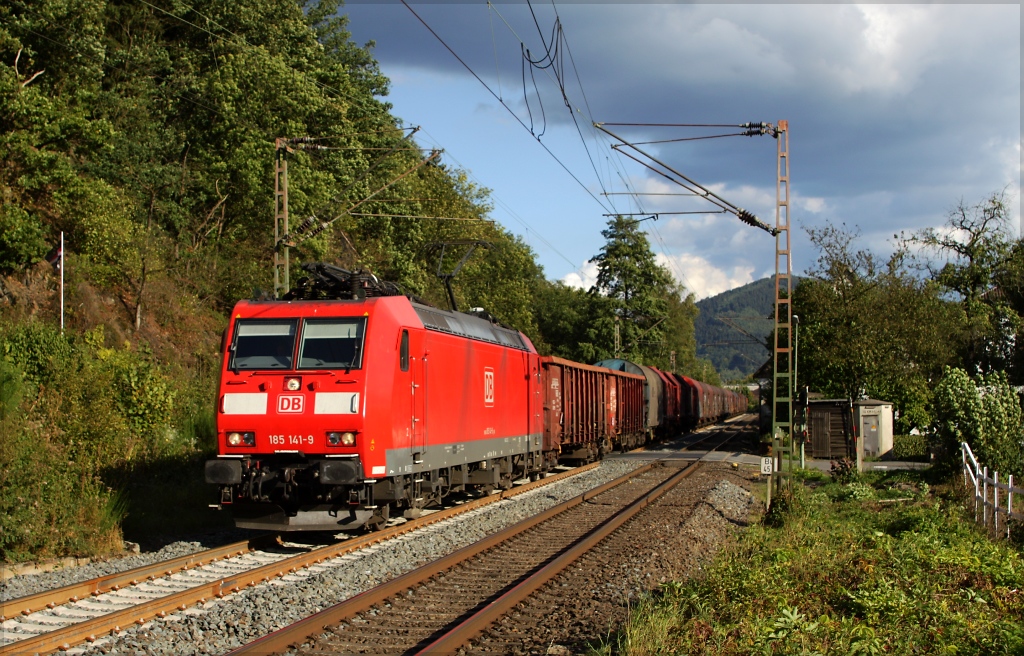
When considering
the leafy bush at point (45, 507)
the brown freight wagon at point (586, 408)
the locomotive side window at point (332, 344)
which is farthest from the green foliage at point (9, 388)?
the brown freight wagon at point (586, 408)

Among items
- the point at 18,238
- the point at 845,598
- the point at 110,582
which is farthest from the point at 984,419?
the point at 18,238

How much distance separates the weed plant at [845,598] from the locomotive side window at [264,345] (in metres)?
5.90

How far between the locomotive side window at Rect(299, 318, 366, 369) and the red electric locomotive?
0.04ft

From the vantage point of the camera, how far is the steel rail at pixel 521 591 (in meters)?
7.44

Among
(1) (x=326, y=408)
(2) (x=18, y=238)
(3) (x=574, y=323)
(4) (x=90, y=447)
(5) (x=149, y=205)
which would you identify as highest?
(5) (x=149, y=205)

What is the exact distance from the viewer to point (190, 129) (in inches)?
1341

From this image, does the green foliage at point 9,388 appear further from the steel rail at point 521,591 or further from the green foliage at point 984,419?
the green foliage at point 984,419

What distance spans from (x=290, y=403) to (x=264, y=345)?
1.00 meters

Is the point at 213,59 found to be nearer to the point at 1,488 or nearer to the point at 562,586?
the point at 1,488

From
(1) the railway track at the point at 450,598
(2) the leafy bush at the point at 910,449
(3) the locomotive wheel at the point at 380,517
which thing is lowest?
(2) the leafy bush at the point at 910,449

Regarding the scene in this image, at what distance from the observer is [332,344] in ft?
39.9

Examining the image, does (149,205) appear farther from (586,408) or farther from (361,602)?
(361,602)

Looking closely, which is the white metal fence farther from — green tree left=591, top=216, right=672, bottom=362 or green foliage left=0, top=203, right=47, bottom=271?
green tree left=591, top=216, right=672, bottom=362

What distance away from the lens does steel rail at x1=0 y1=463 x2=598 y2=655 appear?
7105mm
